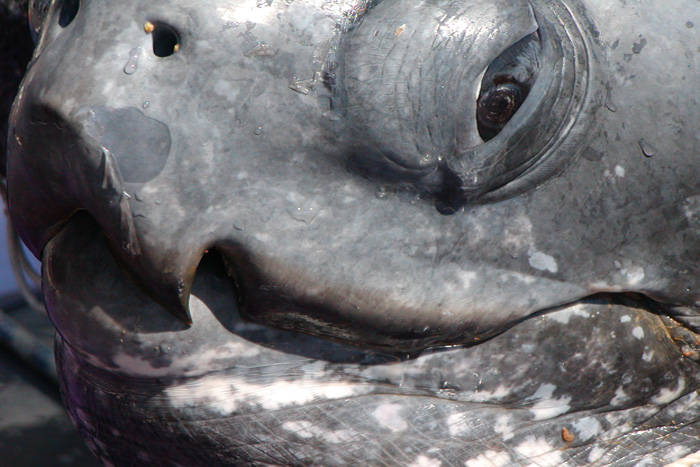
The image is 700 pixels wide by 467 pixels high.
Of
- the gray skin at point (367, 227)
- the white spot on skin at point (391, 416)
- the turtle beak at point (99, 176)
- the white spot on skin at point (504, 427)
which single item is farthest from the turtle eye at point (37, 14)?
the white spot on skin at point (504, 427)

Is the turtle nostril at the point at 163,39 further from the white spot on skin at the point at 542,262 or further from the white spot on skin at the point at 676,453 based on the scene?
the white spot on skin at the point at 676,453

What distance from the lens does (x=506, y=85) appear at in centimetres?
75

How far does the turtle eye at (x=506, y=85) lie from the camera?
0.75 meters

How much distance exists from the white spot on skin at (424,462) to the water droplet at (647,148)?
395 millimetres

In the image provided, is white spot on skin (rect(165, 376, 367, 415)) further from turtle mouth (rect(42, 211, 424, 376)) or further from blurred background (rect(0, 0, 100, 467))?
blurred background (rect(0, 0, 100, 467))

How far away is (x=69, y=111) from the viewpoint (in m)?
0.72

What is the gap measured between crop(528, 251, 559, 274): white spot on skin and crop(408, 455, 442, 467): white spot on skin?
24 cm

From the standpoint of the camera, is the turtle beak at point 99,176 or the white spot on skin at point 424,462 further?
the white spot on skin at point 424,462

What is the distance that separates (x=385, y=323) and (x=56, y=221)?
1.14 ft

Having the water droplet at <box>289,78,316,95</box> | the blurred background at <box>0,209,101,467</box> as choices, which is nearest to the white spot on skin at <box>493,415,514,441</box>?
the water droplet at <box>289,78,316,95</box>

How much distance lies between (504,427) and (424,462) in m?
0.10

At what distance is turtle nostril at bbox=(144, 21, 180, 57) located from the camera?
2.39ft

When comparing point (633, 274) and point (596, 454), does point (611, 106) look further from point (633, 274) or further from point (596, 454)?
point (596, 454)

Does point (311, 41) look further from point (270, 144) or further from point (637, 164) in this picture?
point (637, 164)
